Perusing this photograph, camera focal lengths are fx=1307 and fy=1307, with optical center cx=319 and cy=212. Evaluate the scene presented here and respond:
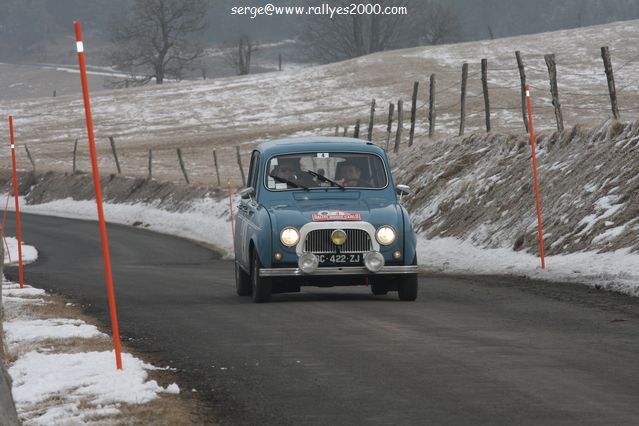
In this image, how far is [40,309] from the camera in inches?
599

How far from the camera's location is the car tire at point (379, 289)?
632 inches

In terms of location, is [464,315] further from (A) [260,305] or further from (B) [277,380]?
(B) [277,380]

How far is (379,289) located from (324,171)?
1.64m

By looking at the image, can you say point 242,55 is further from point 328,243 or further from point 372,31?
point 328,243

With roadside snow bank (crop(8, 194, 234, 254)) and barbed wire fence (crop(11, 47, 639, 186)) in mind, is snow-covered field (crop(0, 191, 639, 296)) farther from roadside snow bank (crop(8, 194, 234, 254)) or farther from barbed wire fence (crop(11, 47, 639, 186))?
barbed wire fence (crop(11, 47, 639, 186))

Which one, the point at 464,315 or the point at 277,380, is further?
the point at 464,315

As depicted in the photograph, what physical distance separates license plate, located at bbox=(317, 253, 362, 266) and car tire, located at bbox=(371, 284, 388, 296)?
1016 millimetres

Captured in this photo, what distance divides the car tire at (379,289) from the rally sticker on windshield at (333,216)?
1.25 meters

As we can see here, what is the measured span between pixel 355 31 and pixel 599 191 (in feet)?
396

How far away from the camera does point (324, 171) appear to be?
53.9 feet

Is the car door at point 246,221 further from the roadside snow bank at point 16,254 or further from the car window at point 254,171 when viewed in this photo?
the roadside snow bank at point 16,254

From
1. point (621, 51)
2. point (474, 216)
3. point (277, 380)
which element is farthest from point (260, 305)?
point (621, 51)

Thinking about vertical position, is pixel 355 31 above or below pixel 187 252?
above

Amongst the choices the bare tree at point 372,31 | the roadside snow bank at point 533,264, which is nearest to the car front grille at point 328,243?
the roadside snow bank at point 533,264
